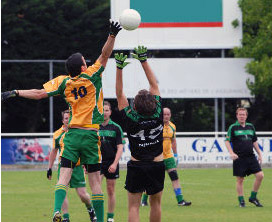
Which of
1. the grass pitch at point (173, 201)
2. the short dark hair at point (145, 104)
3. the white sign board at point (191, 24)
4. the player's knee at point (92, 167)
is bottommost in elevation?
the grass pitch at point (173, 201)

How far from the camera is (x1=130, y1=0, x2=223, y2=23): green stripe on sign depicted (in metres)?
34.6

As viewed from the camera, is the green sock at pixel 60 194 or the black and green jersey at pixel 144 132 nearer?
the black and green jersey at pixel 144 132

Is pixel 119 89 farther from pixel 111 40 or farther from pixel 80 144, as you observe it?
pixel 80 144

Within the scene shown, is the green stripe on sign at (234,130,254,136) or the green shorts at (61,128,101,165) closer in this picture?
the green shorts at (61,128,101,165)

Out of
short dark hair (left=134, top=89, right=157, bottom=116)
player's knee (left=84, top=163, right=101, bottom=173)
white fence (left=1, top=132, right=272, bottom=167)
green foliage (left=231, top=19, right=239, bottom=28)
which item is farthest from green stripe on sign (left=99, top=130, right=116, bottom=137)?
green foliage (left=231, top=19, right=239, bottom=28)

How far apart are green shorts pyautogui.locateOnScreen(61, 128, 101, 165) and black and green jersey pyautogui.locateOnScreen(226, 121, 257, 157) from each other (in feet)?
19.0

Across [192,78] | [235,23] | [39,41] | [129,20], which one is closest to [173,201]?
[129,20]

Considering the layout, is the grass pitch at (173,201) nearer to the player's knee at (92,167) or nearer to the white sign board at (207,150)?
the player's knee at (92,167)

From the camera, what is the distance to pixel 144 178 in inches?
350

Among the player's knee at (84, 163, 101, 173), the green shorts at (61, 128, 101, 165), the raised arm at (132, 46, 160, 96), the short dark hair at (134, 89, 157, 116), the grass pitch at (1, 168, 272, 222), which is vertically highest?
the raised arm at (132, 46, 160, 96)

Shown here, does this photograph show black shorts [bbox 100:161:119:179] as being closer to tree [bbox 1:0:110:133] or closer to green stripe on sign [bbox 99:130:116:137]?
green stripe on sign [bbox 99:130:116:137]

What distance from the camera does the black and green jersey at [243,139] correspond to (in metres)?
15.2

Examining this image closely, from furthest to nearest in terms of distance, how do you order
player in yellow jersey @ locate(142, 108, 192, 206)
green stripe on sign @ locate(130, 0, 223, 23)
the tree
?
the tree < green stripe on sign @ locate(130, 0, 223, 23) < player in yellow jersey @ locate(142, 108, 192, 206)

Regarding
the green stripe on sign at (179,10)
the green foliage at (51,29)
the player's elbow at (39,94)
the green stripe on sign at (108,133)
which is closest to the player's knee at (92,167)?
the player's elbow at (39,94)
